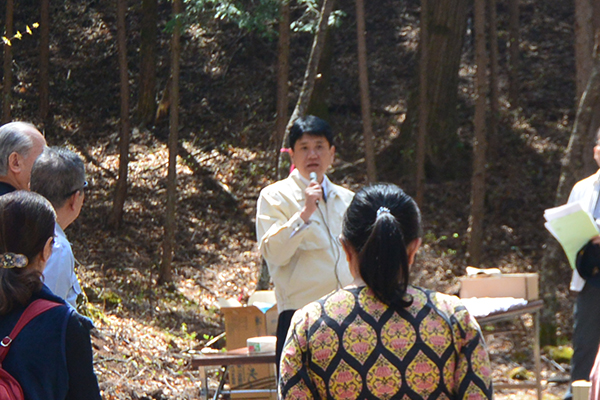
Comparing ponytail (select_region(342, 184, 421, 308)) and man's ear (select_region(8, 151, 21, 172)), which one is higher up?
man's ear (select_region(8, 151, 21, 172))

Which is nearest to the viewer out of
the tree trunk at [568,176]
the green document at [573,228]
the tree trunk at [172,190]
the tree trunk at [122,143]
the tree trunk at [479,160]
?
the green document at [573,228]

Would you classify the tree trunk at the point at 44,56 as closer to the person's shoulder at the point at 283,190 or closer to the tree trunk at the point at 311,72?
the tree trunk at the point at 311,72

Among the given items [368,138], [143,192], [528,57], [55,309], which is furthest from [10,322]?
[528,57]

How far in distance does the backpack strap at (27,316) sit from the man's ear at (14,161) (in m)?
1.10

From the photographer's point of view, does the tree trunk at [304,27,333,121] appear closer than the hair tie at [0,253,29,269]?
No

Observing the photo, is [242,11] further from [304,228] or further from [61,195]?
[61,195]

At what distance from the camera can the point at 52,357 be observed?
2035mm

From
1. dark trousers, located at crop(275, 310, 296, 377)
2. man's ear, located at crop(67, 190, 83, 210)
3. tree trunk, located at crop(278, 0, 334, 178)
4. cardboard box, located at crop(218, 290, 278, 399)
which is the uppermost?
tree trunk, located at crop(278, 0, 334, 178)

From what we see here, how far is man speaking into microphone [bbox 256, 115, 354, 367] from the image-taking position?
366cm

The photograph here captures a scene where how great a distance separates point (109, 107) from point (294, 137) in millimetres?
12027

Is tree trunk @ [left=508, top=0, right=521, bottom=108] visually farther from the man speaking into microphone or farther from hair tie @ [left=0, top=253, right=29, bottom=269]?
hair tie @ [left=0, top=253, right=29, bottom=269]

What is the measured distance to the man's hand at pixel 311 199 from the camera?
140 inches

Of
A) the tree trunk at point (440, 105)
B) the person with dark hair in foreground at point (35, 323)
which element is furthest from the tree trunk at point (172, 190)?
the person with dark hair in foreground at point (35, 323)

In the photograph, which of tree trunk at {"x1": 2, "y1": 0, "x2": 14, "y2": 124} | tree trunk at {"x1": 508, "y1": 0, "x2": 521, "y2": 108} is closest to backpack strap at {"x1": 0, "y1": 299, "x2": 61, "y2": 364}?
tree trunk at {"x1": 2, "y1": 0, "x2": 14, "y2": 124}
